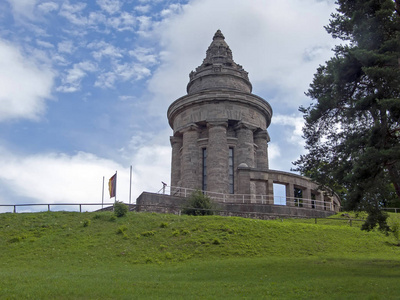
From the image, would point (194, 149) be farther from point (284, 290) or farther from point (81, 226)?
point (284, 290)

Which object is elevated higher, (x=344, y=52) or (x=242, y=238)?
(x=344, y=52)

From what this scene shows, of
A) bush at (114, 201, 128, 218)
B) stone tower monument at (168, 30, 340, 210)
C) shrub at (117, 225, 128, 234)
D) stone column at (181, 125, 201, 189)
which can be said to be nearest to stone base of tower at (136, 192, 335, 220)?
stone tower monument at (168, 30, 340, 210)

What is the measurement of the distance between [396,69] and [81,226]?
15760 mm

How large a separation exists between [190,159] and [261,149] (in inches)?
237

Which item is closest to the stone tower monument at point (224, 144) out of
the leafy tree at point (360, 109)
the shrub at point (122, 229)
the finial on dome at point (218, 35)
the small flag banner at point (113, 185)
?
the finial on dome at point (218, 35)

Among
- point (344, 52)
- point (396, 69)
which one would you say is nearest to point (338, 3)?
point (344, 52)

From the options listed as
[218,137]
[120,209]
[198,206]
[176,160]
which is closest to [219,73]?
[218,137]

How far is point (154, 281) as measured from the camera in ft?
46.5

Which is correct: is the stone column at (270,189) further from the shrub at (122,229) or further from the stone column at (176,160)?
the shrub at (122,229)

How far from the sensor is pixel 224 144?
115 feet

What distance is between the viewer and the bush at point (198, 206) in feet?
88.4

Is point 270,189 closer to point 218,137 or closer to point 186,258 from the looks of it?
point 218,137

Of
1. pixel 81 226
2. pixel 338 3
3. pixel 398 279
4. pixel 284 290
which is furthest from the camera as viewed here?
pixel 81 226

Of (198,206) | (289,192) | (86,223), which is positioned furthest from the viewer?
(289,192)
